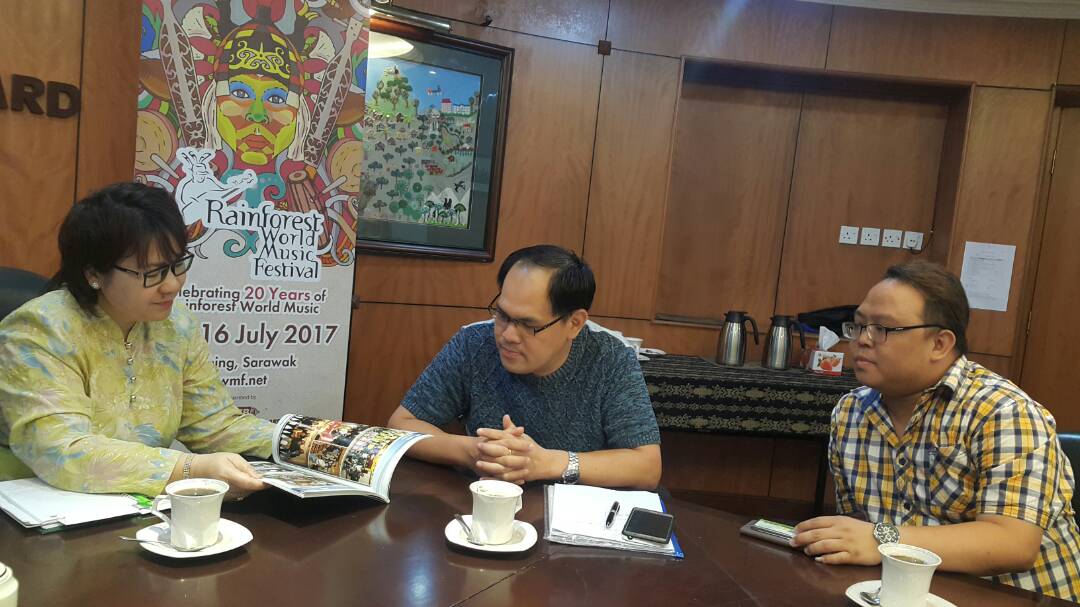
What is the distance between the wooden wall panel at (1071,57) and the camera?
3.79 m

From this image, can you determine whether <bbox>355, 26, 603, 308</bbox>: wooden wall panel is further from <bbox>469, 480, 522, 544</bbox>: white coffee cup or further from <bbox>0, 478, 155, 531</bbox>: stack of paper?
<bbox>469, 480, 522, 544</bbox>: white coffee cup

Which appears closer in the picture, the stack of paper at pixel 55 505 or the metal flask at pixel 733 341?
the stack of paper at pixel 55 505

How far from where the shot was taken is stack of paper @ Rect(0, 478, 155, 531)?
112 cm

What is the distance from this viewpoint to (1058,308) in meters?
4.18

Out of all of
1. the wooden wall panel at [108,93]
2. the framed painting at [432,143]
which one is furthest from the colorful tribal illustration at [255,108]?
the framed painting at [432,143]

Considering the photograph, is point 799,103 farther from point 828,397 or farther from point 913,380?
point 913,380

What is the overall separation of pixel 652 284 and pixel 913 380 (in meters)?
2.34

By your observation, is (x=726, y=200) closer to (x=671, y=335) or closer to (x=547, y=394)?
(x=671, y=335)

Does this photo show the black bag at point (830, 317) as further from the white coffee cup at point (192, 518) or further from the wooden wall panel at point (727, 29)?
the white coffee cup at point (192, 518)

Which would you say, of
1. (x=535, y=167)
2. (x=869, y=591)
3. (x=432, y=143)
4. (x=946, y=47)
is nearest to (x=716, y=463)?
(x=535, y=167)

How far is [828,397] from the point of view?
138 inches

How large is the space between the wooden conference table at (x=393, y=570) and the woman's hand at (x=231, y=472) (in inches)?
1.3

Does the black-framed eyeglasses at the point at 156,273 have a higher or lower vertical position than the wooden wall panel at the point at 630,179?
lower

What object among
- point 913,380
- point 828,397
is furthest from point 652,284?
point 913,380
